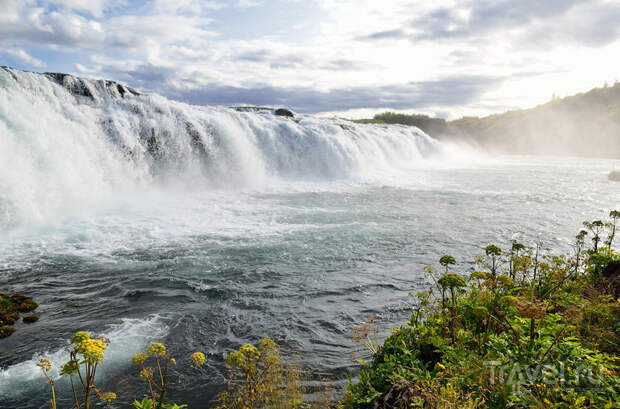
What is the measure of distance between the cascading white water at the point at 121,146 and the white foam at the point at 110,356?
793 centimetres

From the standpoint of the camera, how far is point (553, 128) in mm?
84312

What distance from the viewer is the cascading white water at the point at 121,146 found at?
1177 cm

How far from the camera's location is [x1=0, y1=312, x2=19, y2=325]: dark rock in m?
5.79

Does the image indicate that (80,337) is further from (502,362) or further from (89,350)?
(502,362)

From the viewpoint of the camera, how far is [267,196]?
1781 centimetres

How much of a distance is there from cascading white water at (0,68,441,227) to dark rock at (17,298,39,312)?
587 cm

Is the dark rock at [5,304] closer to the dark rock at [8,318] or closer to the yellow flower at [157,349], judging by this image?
the dark rock at [8,318]

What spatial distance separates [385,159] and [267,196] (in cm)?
1866

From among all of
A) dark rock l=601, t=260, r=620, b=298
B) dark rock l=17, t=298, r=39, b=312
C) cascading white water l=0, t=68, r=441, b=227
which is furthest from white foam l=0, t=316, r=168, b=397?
cascading white water l=0, t=68, r=441, b=227

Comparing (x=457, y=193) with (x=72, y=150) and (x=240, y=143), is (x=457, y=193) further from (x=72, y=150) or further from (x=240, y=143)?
(x=72, y=150)

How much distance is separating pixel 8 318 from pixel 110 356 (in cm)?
242

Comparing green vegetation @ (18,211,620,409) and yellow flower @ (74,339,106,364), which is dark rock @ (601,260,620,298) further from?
yellow flower @ (74,339,106,364)

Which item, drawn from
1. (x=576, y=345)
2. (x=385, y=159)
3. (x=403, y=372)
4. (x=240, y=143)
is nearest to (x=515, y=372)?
(x=576, y=345)

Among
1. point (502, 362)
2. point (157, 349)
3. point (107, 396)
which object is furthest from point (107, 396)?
point (502, 362)
